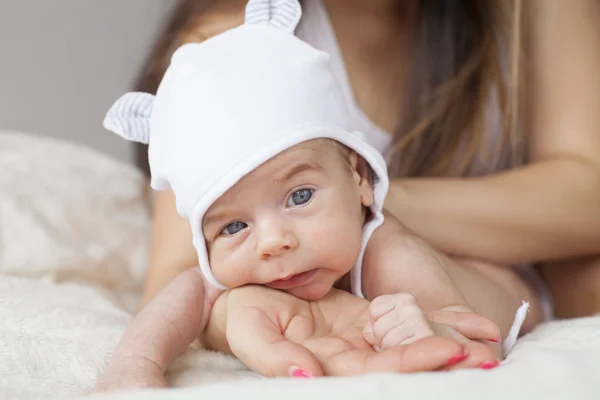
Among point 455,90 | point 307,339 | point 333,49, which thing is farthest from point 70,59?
point 307,339

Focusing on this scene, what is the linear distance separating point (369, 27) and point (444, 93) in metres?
0.21

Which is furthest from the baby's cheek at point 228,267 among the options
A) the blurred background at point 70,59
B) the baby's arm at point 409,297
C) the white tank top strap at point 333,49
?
the blurred background at point 70,59

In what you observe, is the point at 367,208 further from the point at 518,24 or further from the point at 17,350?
the point at 518,24

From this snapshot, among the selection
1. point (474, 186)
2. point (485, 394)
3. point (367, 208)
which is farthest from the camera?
point (474, 186)

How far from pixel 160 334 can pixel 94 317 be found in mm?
188

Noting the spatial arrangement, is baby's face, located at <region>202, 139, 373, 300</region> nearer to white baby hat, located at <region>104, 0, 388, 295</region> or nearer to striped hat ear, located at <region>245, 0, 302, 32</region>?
white baby hat, located at <region>104, 0, 388, 295</region>

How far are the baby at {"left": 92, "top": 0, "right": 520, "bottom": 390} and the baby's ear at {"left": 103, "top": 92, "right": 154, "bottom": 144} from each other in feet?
0.10

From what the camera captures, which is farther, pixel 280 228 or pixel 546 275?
pixel 546 275

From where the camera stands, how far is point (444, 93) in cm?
128

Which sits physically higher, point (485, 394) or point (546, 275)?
point (485, 394)

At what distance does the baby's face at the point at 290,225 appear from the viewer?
0.68m

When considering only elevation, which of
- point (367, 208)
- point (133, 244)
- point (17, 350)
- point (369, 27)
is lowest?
point (133, 244)

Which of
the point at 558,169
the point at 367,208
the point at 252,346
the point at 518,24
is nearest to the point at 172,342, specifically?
the point at 252,346

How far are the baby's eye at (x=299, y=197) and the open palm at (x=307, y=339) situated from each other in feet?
0.32
